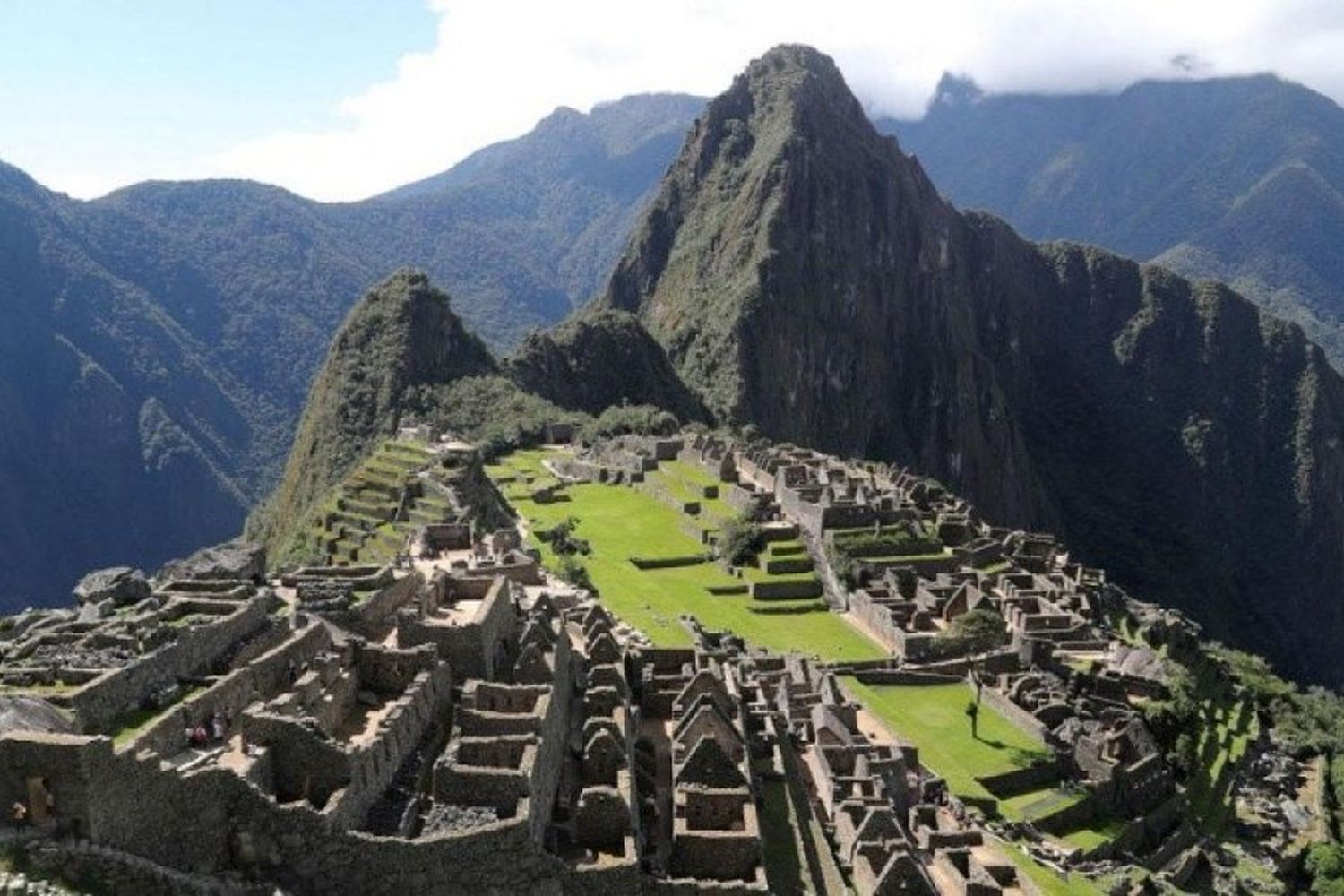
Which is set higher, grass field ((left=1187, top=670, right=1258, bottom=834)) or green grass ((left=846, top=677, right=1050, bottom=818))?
green grass ((left=846, top=677, right=1050, bottom=818))

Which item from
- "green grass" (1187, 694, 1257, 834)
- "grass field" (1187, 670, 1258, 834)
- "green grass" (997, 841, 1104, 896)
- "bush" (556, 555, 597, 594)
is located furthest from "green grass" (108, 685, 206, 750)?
"green grass" (1187, 694, 1257, 834)

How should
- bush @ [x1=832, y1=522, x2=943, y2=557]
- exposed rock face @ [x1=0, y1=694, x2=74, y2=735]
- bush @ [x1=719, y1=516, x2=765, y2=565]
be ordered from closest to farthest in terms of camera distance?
exposed rock face @ [x1=0, y1=694, x2=74, y2=735]
bush @ [x1=719, y1=516, x2=765, y2=565]
bush @ [x1=832, y1=522, x2=943, y2=557]

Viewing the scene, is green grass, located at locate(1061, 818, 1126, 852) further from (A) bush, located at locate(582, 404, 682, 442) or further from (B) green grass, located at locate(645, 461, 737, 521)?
(A) bush, located at locate(582, 404, 682, 442)

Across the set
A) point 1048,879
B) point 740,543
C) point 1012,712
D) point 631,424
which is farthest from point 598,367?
point 1048,879

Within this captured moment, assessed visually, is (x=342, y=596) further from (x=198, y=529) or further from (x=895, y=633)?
(x=198, y=529)

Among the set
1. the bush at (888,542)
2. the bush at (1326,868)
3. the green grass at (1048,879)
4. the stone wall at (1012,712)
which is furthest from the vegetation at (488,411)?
the green grass at (1048,879)

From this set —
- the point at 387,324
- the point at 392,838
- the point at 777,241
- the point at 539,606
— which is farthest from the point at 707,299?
the point at 392,838
